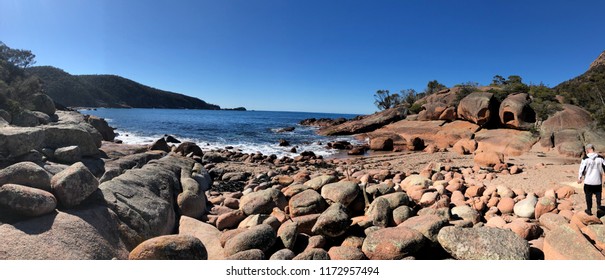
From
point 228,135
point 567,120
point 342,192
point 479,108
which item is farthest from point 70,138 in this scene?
point 479,108

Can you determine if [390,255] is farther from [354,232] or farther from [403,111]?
[403,111]

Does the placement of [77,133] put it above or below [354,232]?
above

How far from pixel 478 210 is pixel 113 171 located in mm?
9277

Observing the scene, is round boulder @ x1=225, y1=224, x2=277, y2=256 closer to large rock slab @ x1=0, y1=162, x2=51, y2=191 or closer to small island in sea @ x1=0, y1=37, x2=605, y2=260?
small island in sea @ x1=0, y1=37, x2=605, y2=260

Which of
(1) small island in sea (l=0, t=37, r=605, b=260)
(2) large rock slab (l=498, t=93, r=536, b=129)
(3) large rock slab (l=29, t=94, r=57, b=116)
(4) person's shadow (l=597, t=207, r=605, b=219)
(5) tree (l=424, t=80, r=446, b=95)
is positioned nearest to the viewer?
(1) small island in sea (l=0, t=37, r=605, b=260)

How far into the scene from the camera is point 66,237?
3932 mm

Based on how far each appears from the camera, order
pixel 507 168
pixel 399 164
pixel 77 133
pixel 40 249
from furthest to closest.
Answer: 1. pixel 399 164
2. pixel 507 168
3. pixel 77 133
4. pixel 40 249

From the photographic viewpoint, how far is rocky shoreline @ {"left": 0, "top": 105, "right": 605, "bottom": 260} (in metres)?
3.90

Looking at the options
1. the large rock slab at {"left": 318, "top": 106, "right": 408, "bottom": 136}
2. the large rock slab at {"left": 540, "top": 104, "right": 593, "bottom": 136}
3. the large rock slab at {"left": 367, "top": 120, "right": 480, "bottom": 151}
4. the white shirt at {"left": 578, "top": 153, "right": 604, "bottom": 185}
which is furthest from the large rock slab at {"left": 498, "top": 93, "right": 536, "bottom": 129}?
the white shirt at {"left": 578, "top": 153, "right": 604, "bottom": 185}

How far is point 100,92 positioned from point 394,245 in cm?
10720

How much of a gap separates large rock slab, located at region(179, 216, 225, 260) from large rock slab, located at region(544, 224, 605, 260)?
505 cm

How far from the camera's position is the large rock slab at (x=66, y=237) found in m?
3.55

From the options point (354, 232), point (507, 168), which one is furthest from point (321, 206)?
point (507, 168)

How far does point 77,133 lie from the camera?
7887 mm
